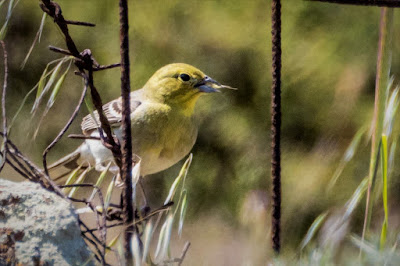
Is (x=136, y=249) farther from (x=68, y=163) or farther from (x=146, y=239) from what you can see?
(x=68, y=163)

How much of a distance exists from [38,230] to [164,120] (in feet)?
2.06

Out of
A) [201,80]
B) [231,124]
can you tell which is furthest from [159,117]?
[231,124]

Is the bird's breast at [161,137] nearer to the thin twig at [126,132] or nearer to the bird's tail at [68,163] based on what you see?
the bird's tail at [68,163]

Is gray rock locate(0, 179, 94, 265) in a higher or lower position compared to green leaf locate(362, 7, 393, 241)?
lower

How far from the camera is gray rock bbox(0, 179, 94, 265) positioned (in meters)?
0.89

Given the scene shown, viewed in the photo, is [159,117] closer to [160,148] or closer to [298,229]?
[160,148]

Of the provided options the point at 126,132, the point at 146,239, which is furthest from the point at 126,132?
the point at 146,239

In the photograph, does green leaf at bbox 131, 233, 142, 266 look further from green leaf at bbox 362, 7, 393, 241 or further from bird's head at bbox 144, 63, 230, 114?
bird's head at bbox 144, 63, 230, 114

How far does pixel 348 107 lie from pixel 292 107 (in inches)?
5.7

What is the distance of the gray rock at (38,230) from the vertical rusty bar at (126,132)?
0.19ft

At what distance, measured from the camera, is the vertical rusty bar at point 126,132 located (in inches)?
35.5

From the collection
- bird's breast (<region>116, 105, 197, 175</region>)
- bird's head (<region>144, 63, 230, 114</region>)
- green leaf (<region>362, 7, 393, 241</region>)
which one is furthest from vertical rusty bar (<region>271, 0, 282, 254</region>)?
bird's head (<region>144, 63, 230, 114</region>)

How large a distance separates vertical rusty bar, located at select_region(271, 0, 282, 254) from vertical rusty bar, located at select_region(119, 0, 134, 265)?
0.60 ft

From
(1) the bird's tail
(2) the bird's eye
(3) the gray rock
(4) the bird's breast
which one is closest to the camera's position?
(3) the gray rock
